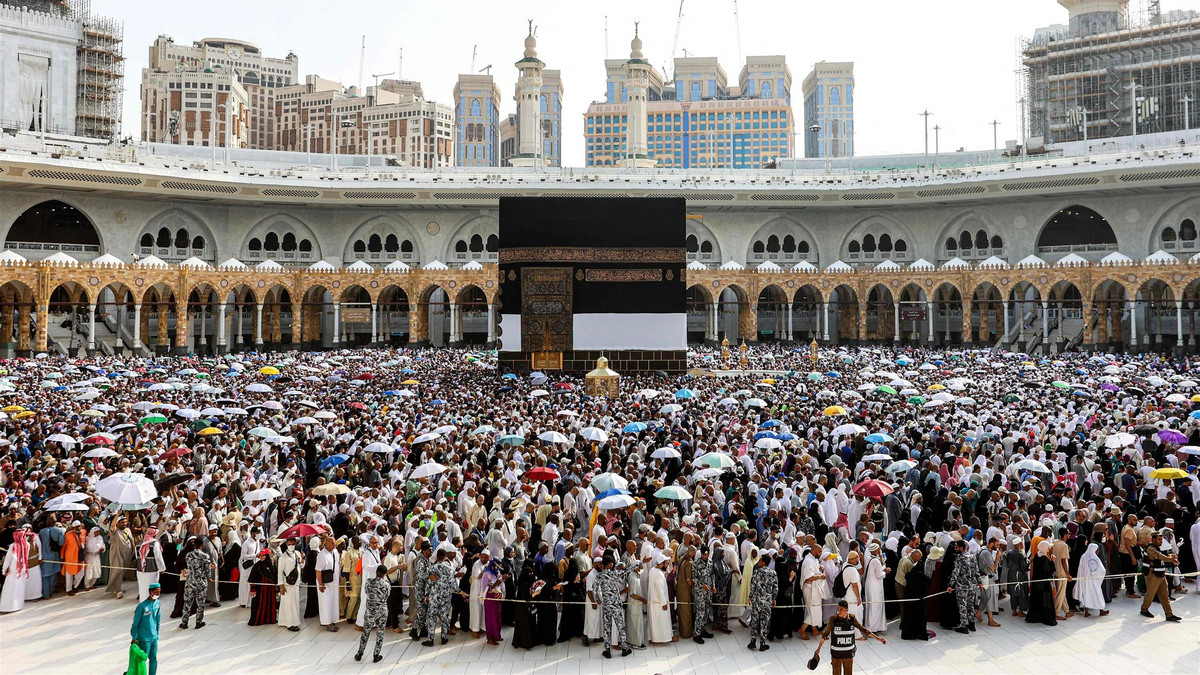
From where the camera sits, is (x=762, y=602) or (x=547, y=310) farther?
(x=547, y=310)

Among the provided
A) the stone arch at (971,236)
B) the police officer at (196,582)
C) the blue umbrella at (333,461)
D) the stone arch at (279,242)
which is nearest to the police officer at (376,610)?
the police officer at (196,582)

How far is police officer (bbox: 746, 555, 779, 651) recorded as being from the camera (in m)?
7.33

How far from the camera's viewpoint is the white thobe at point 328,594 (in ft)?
25.1

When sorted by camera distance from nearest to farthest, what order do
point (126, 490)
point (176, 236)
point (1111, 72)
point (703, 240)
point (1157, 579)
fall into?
point (1157, 579) < point (126, 490) < point (176, 236) < point (703, 240) < point (1111, 72)

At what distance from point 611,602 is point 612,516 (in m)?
1.82

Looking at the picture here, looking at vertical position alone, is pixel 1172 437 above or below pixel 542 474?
above

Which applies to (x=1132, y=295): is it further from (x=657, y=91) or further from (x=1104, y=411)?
(x=657, y=91)

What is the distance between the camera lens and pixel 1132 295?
108ft

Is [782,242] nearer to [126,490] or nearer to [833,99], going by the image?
[126,490]

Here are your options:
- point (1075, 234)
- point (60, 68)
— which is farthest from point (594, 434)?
point (60, 68)

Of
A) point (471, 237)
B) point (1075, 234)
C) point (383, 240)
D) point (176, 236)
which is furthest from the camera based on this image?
point (471, 237)

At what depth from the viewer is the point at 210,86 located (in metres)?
103

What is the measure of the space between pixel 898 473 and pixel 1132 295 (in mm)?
27588

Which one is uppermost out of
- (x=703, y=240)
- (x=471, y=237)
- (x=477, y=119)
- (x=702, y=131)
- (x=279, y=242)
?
(x=477, y=119)
